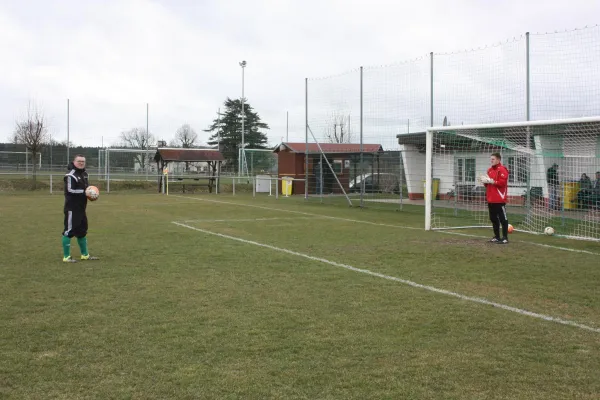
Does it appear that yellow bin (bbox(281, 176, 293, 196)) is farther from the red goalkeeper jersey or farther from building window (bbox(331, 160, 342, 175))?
the red goalkeeper jersey

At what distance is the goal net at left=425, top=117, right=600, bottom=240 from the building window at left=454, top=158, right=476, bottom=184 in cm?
3

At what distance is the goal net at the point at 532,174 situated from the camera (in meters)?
14.2

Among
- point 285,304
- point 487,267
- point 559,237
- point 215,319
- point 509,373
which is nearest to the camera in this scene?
point 509,373

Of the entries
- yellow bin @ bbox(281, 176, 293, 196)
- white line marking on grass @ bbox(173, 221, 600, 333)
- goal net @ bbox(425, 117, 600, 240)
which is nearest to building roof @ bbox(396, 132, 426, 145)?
goal net @ bbox(425, 117, 600, 240)

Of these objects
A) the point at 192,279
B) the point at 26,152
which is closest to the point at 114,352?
the point at 192,279

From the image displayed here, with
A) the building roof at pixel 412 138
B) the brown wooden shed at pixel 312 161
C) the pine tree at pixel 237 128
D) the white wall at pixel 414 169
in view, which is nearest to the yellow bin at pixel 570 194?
the building roof at pixel 412 138

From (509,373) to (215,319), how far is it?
9.31 feet

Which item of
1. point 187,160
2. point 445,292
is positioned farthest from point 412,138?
point 445,292

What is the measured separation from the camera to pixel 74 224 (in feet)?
29.5

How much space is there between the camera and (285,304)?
6.24 meters

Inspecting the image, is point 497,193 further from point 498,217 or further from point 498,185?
point 498,217

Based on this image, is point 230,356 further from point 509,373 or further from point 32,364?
point 509,373

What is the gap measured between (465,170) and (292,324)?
49.0 feet

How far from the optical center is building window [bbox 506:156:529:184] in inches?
654
